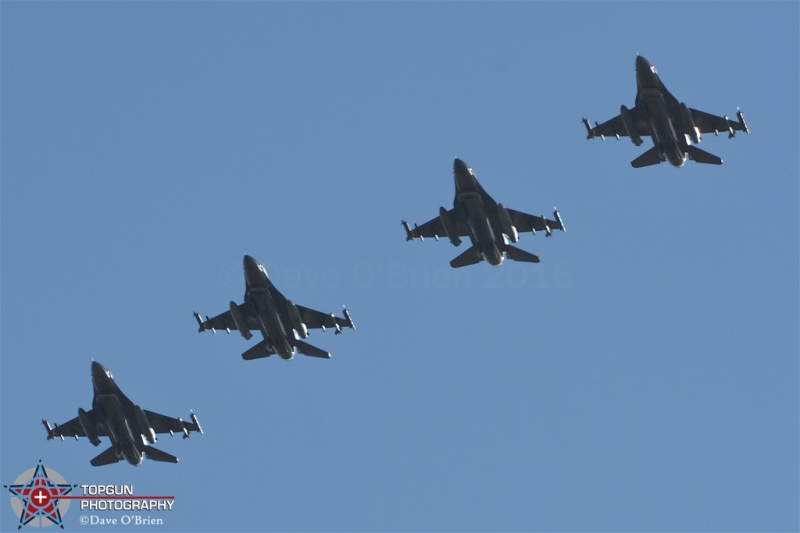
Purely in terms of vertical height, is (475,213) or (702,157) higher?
(702,157)

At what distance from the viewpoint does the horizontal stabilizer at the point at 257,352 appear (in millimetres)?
79688

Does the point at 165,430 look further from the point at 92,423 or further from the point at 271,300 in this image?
the point at 271,300

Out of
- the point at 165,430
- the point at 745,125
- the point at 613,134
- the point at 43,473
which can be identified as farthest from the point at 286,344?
the point at 745,125

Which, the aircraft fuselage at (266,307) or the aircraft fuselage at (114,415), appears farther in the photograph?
the aircraft fuselage at (114,415)

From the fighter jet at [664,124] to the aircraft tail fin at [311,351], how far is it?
847 inches

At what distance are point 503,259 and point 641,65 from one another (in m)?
13.4

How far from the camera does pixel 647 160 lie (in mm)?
81438

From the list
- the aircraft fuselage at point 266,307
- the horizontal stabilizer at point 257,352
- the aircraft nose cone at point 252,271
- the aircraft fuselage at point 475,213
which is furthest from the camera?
the horizontal stabilizer at point 257,352

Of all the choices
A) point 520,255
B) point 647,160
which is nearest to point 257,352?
point 520,255

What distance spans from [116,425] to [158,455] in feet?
12.0

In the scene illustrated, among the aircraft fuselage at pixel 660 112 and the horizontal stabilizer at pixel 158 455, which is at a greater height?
the aircraft fuselage at pixel 660 112

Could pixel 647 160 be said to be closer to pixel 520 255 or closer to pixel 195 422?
pixel 520 255

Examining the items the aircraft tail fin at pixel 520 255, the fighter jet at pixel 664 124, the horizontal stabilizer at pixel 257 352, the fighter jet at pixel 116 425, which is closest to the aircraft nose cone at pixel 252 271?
the horizontal stabilizer at pixel 257 352

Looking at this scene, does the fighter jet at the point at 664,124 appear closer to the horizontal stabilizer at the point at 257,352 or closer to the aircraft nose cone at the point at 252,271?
the aircraft nose cone at the point at 252,271
